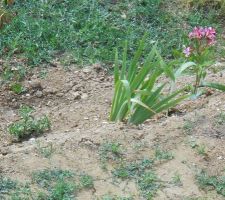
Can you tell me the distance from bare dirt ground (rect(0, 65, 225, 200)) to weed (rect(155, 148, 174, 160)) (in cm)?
3

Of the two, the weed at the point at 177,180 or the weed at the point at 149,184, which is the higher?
the weed at the point at 177,180

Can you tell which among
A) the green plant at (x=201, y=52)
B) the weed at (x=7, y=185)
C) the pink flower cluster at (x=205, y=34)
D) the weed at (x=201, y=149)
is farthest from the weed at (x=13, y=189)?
the pink flower cluster at (x=205, y=34)

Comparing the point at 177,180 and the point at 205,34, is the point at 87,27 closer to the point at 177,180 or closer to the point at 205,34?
the point at 205,34

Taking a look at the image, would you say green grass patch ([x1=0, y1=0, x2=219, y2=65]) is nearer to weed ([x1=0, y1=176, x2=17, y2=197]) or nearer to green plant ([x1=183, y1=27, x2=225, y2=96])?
green plant ([x1=183, y1=27, x2=225, y2=96])

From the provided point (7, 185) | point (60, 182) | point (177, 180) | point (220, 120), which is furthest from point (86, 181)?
point (220, 120)

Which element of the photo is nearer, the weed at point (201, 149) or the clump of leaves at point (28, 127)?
the weed at point (201, 149)

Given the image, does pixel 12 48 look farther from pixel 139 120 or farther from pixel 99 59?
pixel 139 120

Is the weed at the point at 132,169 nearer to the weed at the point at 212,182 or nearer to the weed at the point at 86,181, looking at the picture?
the weed at the point at 86,181

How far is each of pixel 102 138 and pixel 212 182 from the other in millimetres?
824

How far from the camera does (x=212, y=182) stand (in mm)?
4215

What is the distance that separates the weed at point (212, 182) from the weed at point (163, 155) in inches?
9.8

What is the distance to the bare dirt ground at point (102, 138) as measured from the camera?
13.7ft

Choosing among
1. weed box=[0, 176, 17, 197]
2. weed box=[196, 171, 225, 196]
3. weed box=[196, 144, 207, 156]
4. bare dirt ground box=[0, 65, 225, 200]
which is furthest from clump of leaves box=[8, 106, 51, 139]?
weed box=[196, 171, 225, 196]

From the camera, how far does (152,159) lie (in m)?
4.39
